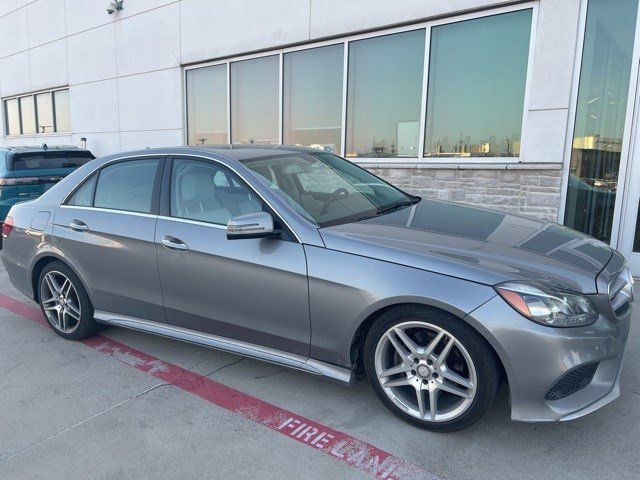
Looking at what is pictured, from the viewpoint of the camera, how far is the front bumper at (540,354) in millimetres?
2391

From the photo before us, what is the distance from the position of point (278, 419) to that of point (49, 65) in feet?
45.0

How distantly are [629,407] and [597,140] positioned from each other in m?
3.94

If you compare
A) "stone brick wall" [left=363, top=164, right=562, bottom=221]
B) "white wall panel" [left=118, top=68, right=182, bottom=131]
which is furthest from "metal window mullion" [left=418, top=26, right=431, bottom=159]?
"white wall panel" [left=118, top=68, right=182, bottom=131]

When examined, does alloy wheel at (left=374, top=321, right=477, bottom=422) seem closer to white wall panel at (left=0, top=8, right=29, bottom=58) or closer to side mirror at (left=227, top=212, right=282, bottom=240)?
side mirror at (left=227, top=212, right=282, bottom=240)

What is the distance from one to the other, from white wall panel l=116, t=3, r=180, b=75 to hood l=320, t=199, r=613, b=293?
8499 millimetres

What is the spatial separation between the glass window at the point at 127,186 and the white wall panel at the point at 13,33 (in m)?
12.9

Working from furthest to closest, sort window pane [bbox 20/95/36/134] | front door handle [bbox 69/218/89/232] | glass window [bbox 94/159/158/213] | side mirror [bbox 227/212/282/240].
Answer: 1. window pane [bbox 20/95/36/134]
2. front door handle [bbox 69/218/89/232]
3. glass window [bbox 94/159/158/213]
4. side mirror [bbox 227/212/282/240]

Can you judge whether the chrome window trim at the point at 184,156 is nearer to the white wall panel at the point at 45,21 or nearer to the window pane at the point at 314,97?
the window pane at the point at 314,97

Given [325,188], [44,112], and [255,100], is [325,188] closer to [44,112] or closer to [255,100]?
[255,100]

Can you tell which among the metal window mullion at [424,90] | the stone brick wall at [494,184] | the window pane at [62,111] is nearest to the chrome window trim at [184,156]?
the stone brick wall at [494,184]

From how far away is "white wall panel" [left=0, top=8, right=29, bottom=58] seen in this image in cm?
1406

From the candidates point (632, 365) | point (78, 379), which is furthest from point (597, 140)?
point (78, 379)

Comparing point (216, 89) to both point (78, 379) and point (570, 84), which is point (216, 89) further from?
point (78, 379)

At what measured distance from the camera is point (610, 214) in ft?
19.5
